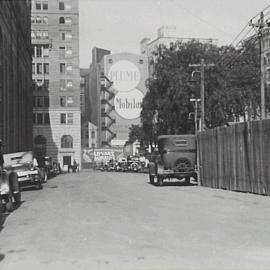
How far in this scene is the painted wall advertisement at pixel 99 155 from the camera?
118250 mm

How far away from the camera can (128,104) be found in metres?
142

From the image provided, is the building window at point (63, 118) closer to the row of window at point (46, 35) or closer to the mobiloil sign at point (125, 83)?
the row of window at point (46, 35)

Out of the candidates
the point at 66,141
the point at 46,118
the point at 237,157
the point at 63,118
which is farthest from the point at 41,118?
the point at 237,157

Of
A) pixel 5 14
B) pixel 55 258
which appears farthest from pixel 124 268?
pixel 5 14

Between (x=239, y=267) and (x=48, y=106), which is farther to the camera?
(x=48, y=106)

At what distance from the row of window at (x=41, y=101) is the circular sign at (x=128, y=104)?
45.5 metres

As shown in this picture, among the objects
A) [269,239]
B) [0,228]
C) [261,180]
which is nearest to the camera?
[269,239]

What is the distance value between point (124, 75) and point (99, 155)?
3174 centimetres

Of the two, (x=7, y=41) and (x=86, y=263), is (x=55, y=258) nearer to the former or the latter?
(x=86, y=263)

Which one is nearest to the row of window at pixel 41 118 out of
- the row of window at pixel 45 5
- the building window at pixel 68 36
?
the building window at pixel 68 36

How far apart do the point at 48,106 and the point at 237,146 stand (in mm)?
77381

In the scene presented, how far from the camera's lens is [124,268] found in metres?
7.57

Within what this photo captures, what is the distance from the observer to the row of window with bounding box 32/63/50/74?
98.4 m

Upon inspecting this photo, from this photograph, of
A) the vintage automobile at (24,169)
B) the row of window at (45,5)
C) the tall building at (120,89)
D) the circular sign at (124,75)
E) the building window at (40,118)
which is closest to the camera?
the vintage automobile at (24,169)
